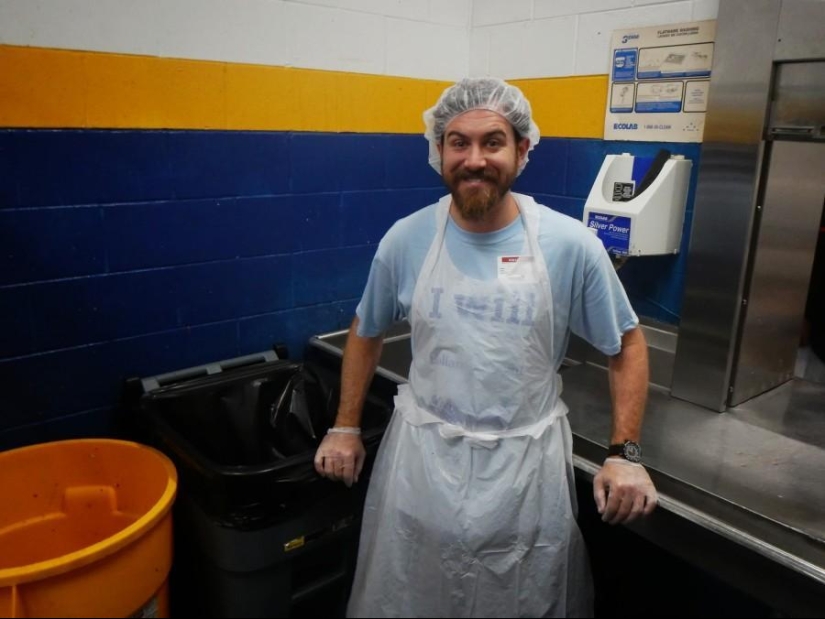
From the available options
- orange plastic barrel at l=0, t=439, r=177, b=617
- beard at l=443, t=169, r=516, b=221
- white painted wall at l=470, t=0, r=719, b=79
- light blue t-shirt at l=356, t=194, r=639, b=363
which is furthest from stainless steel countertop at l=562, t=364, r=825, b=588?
white painted wall at l=470, t=0, r=719, b=79

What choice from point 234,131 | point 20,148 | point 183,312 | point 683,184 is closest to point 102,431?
point 183,312

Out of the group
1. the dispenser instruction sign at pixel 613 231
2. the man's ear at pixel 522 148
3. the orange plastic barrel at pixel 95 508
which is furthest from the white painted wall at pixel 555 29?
the orange plastic barrel at pixel 95 508

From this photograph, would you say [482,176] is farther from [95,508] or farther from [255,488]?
[95,508]

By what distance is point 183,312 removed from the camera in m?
1.83

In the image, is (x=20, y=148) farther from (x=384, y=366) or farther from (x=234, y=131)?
(x=384, y=366)

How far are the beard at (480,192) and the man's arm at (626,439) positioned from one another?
38 cm

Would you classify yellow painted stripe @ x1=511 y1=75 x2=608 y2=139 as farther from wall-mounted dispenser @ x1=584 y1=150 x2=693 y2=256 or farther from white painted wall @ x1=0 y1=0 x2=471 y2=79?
white painted wall @ x1=0 y1=0 x2=471 y2=79

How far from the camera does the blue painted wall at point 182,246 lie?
156 centimetres

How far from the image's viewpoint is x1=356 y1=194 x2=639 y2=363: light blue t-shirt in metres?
1.28

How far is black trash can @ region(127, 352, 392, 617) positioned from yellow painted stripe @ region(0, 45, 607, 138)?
0.69 metres

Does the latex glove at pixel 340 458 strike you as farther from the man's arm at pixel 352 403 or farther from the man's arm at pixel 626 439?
the man's arm at pixel 626 439

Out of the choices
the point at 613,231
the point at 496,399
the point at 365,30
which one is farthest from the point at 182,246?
the point at 613,231

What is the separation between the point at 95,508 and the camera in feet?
5.02

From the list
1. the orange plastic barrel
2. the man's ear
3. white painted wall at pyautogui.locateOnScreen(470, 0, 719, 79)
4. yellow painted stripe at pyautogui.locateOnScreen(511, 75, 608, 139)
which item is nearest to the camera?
the orange plastic barrel
